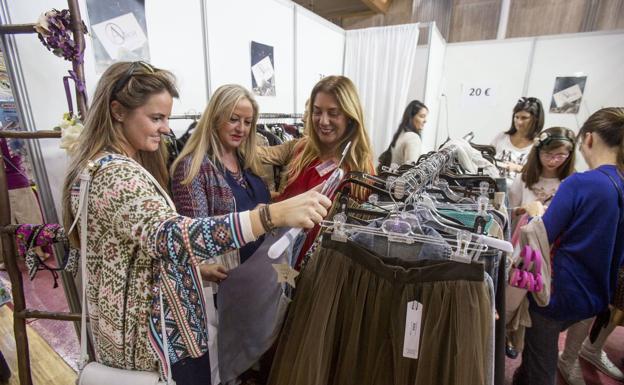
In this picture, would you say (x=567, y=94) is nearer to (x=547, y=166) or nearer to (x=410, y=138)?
(x=410, y=138)

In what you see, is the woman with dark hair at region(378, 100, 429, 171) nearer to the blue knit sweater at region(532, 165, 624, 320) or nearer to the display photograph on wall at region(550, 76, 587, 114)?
the blue knit sweater at region(532, 165, 624, 320)

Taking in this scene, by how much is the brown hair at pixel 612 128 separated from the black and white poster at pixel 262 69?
2064 mm

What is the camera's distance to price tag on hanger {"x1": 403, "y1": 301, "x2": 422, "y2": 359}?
77 cm

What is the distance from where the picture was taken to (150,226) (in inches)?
26.7

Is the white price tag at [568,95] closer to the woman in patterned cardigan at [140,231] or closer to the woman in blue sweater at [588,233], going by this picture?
the woman in blue sweater at [588,233]

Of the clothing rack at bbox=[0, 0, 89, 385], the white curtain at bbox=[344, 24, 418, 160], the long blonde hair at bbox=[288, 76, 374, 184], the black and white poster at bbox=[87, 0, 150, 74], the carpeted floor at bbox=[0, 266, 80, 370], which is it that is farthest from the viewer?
the white curtain at bbox=[344, 24, 418, 160]

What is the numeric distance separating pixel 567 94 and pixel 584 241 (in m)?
3.50

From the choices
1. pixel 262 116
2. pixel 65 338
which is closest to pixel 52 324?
pixel 65 338

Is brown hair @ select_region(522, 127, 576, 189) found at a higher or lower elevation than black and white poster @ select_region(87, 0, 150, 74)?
lower

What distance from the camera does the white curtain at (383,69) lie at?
346 centimetres

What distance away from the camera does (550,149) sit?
5.70 ft

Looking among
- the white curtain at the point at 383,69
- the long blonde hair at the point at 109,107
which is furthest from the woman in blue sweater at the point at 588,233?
the white curtain at the point at 383,69

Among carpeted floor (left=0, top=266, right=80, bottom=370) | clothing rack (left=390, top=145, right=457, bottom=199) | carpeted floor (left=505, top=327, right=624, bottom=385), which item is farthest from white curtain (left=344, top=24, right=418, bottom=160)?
carpeted floor (left=0, top=266, right=80, bottom=370)

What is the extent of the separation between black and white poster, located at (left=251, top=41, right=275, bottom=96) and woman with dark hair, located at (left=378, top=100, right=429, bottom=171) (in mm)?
1239
